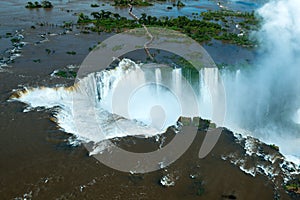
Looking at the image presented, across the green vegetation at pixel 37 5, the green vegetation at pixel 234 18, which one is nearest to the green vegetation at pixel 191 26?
the green vegetation at pixel 234 18

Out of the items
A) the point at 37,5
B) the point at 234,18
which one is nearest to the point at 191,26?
the point at 234,18

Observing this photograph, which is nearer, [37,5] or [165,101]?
[165,101]

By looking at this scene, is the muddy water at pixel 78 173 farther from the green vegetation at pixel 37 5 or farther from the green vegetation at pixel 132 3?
the green vegetation at pixel 132 3

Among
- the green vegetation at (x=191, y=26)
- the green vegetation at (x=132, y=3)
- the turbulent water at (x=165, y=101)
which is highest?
the green vegetation at (x=132, y=3)

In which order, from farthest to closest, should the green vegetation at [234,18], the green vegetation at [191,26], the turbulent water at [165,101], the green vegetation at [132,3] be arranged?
the green vegetation at [132,3] < the green vegetation at [234,18] < the green vegetation at [191,26] < the turbulent water at [165,101]

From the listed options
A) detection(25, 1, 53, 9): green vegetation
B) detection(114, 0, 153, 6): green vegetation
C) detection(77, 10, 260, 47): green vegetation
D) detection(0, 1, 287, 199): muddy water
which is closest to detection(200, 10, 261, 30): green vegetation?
detection(77, 10, 260, 47): green vegetation

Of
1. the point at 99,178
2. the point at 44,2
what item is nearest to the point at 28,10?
the point at 44,2

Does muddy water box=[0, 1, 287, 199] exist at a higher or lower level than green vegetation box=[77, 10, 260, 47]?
lower

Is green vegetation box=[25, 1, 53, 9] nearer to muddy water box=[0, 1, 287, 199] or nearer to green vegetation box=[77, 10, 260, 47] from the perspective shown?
green vegetation box=[77, 10, 260, 47]

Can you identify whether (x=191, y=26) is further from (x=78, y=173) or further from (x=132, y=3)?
(x=78, y=173)
